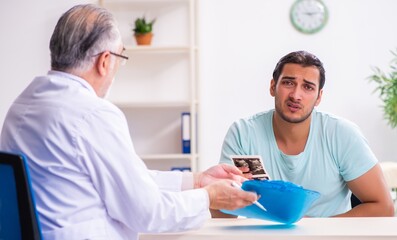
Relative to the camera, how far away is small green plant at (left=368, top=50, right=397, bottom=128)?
4738 millimetres

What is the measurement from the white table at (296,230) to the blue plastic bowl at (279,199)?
40 mm

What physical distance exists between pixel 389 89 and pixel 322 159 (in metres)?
2.45

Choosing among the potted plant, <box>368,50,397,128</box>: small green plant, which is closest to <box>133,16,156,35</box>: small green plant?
the potted plant

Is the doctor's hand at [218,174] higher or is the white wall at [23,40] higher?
the white wall at [23,40]

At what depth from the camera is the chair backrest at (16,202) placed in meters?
1.40

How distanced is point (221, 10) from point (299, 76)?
102 inches

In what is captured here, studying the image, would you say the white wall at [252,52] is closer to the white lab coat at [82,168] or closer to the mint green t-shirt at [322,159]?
the mint green t-shirt at [322,159]

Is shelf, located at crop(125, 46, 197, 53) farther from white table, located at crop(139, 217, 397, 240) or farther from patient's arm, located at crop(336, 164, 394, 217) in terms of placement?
white table, located at crop(139, 217, 397, 240)

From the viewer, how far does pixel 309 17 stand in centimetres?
511

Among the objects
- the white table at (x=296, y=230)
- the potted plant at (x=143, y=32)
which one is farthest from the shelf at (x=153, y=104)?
the white table at (x=296, y=230)

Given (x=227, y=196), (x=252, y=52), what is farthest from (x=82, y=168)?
(x=252, y=52)

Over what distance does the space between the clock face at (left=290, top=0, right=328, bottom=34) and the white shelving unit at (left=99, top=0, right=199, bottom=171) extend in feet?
2.52

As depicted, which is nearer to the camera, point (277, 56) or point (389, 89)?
point (389, 89)

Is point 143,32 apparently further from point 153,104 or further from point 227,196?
point 227,196
